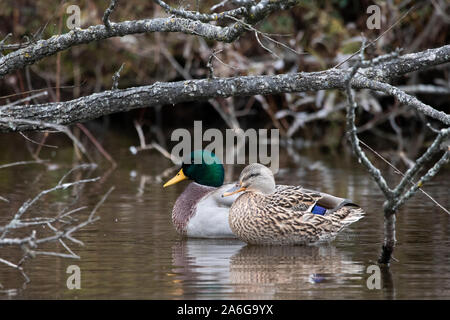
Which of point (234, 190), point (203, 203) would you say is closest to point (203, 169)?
point (203, 203)

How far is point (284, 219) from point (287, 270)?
1.08 metres

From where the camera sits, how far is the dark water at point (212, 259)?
505 cm

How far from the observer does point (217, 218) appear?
23.8ft

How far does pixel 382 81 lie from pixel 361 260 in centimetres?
129

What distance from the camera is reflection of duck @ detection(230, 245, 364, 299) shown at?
5.10m

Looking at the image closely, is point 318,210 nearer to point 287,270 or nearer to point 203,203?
point 203,203

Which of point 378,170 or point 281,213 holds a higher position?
Result: point 378,170

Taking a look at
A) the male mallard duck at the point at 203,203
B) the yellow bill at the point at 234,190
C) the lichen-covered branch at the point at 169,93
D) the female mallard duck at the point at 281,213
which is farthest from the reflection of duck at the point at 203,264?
the lichen-covered branch at the point at 169,93

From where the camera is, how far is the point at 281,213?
22.2 ft

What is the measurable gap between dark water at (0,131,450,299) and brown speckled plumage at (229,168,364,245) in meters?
0.11

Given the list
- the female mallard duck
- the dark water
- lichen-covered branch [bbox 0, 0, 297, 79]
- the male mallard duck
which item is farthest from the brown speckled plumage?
Result: lichen-covered branch [bbox 0, 0, 297, 79]

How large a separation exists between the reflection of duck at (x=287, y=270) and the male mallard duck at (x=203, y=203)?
22.9 inches

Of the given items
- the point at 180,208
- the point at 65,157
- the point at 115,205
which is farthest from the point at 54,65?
the point at 180,208

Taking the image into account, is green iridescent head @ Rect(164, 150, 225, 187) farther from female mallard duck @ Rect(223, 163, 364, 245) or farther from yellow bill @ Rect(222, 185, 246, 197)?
female mallard duck @ Rect(223, 163, 364, 245)
